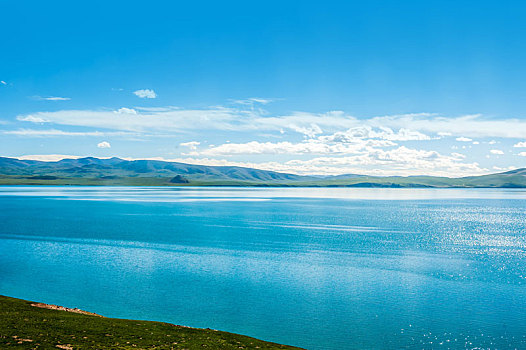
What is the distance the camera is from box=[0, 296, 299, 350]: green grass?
21.9 meters

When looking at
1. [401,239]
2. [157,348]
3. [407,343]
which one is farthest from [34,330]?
[401,239]

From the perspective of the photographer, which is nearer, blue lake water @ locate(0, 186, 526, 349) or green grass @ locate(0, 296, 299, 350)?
green grass @ locate(0, 296, 299, 350)

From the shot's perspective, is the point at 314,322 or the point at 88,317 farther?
the point at 314,322

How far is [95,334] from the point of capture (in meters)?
24.2

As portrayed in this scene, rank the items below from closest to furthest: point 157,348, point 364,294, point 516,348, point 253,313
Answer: point 157,348, point 516,348, point 253,313, point 364,294

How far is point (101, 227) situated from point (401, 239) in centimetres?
6307

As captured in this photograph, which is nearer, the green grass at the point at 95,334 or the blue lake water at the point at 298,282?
the green grass at the point at 95,334

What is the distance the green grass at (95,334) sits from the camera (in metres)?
21.9

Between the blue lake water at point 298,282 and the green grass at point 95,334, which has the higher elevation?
the green grass at point 95,334

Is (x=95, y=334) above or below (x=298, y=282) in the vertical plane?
above

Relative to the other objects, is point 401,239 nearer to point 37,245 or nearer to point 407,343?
point 407,343

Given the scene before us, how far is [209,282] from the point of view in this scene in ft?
136

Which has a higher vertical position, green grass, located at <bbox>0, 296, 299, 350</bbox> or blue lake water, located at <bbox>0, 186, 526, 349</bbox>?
green grass, located at <bbox>0, 296, 299, 350</bbox>

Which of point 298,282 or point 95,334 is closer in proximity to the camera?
point 95,334
